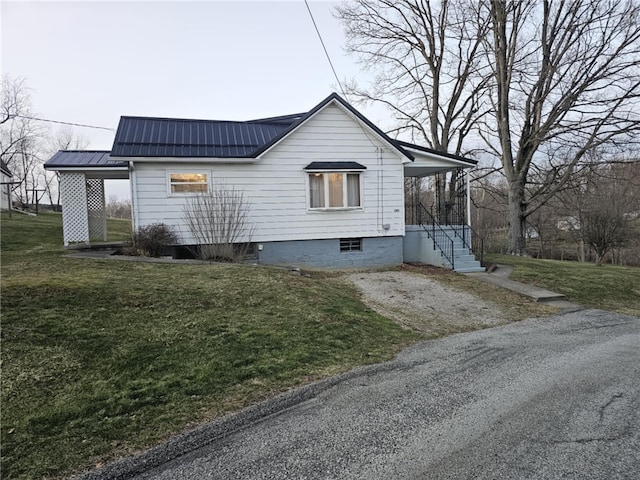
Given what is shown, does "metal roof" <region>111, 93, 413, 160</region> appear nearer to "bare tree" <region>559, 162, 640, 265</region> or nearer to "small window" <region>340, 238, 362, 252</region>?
"small window" <region>340, 238, 362, 252</region>

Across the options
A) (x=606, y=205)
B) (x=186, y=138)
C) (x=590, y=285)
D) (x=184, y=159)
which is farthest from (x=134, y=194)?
(x=606, y=205)

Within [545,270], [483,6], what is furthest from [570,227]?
[545,270]

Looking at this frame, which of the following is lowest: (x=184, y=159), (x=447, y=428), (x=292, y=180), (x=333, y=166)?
(x=447, y=428)

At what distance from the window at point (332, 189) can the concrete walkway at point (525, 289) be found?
14.8 feet

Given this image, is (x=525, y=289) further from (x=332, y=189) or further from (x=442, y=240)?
(x=332, y=189)

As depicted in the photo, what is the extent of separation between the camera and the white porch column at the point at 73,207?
12453 mm

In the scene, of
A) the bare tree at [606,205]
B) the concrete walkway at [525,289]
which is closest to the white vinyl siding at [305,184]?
the concrete walkway at [525,289]

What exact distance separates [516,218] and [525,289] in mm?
11577

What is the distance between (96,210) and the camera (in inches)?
601

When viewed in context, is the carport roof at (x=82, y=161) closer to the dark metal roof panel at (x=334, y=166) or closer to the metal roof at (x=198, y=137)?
the metal roof at (x=198, y=137)

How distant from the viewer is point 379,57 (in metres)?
23.8

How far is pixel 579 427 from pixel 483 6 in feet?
74.5

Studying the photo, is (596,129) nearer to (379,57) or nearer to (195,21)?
(379,57)

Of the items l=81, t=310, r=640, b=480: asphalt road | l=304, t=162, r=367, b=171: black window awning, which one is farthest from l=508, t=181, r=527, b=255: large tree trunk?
l=81, t=310, r=640, b=480: asphalt road
